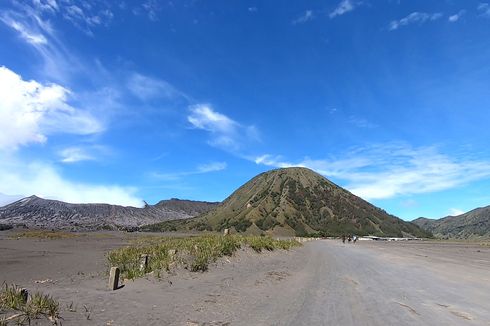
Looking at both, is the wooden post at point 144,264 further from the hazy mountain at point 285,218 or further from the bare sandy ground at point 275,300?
the hazy mountain at point 285,218

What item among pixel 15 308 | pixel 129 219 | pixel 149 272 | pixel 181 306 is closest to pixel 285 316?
pixel 181 306

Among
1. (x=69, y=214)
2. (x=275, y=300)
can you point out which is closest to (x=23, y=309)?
(x=275, y=300)

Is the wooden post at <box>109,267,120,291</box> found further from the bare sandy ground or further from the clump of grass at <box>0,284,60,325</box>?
Result: the clump of grass at <box>0,284,60,325</box>

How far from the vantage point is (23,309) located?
779 centimetres

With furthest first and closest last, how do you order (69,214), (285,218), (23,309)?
(285,218) < (69,214) < (23,309)

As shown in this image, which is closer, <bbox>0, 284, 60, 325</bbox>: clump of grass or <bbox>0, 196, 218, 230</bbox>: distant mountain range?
<bbox>0, 284, 60, 325</bbox>: clump of grass

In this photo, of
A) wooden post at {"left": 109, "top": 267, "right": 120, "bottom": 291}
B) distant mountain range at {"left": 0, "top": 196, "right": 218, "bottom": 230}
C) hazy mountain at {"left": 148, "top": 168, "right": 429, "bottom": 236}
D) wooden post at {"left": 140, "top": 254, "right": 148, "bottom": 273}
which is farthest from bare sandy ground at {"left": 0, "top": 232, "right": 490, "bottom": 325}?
hazy mountain at {"left": 148, "top": 168, "right": 429, "bottom": 236}

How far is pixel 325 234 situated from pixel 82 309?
538 ft

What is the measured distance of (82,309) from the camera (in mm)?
9039

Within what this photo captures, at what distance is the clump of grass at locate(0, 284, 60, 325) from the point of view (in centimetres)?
756

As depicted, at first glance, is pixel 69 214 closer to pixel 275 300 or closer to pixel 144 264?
pixel 144 264

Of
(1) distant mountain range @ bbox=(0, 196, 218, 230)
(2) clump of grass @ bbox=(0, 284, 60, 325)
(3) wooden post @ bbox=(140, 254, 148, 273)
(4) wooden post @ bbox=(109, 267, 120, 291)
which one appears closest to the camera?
(2) clump of grass @ bbox=(0, 284, 60, 325)

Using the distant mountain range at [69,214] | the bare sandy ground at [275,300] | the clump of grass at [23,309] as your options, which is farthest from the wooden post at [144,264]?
the distant mountain range at [69,214]

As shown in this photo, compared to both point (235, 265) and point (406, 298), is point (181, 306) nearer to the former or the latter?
point (406, 298)
